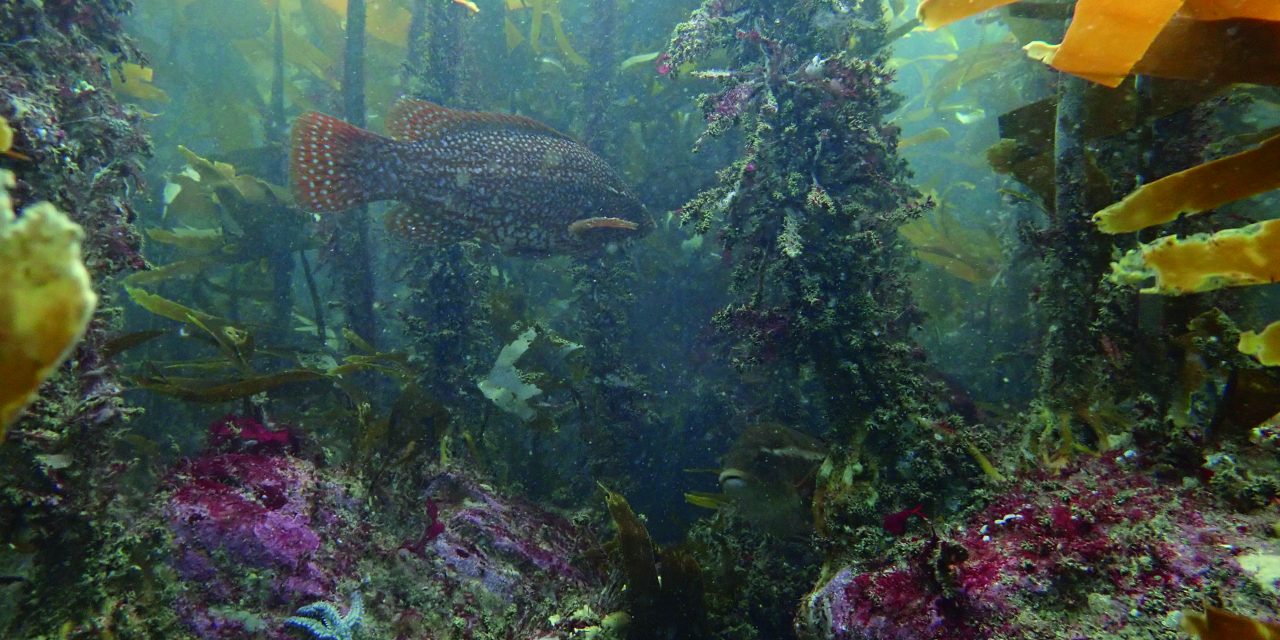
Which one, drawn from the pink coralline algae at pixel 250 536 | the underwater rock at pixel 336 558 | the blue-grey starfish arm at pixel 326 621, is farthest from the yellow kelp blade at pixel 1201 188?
the pink coralline algae at pixel 250 536

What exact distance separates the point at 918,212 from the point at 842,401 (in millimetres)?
1210

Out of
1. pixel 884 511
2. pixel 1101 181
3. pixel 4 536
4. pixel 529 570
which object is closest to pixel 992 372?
pixel 1101 181

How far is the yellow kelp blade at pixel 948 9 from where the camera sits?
225cm

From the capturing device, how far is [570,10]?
6.97m

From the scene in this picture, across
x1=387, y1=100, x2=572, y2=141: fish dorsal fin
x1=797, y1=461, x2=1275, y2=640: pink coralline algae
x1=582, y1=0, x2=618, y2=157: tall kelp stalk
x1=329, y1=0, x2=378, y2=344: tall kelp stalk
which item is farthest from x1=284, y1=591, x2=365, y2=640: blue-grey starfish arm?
x1=582, y1=0, x2=618, y2=157: tall kelp stalk

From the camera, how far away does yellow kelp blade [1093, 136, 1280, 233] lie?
→ 5.70 ft

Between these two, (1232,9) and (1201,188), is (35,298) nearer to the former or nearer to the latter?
(1201,188)

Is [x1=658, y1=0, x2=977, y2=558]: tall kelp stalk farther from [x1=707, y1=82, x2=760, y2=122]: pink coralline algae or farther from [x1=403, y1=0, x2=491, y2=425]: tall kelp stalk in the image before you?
[x1=403, y1=0, x2=491, y2=425]: tall kelp stalk

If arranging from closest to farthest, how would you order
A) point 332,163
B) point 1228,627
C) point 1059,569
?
point 1228,627, point 1059,569, point 332,163

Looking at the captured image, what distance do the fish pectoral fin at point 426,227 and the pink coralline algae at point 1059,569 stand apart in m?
3.93

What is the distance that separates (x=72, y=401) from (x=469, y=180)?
3.00m

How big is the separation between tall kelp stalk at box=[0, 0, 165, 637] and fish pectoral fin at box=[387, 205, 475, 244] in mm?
1830

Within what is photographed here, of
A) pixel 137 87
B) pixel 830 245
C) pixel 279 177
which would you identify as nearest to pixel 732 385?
pixel 830 245

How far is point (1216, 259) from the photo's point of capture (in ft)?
5.11
